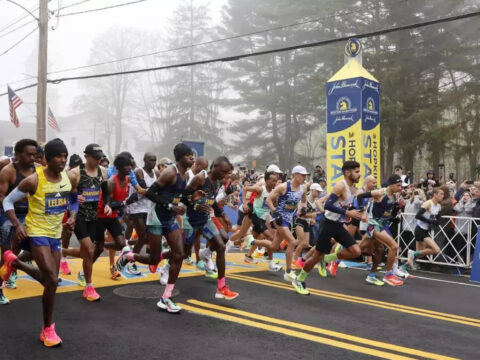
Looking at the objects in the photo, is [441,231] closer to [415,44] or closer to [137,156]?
[415,44]

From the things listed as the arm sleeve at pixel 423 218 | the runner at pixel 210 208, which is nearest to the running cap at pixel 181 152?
the runner at pixel 210 208

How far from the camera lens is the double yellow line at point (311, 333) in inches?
193

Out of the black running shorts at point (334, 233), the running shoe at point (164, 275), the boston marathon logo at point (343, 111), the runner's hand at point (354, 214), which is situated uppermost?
the boston marathon logo at point (343, 111)

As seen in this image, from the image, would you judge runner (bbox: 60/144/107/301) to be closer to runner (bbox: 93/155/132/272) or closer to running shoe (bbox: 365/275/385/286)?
runner (bbox: 93/155/132/272)

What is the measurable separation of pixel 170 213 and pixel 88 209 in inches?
55.2

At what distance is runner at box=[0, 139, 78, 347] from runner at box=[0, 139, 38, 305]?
36.0 inches

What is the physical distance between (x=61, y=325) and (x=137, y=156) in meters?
65.1

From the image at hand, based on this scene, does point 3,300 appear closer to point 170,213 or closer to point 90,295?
point 90,295

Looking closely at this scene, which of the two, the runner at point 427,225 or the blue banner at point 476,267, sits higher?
the runner at point 427,225

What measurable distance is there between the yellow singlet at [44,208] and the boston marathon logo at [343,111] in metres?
9.84

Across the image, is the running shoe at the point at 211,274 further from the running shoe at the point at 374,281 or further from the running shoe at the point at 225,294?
the running shoe at the point at 374,281

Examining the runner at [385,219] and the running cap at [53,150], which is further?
the runner at [385,219]

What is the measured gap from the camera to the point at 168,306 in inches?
240

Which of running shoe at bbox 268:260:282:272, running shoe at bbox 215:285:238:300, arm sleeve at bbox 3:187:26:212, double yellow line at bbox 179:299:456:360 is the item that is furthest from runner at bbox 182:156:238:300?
running shoe at bbox 268:260:282:272
